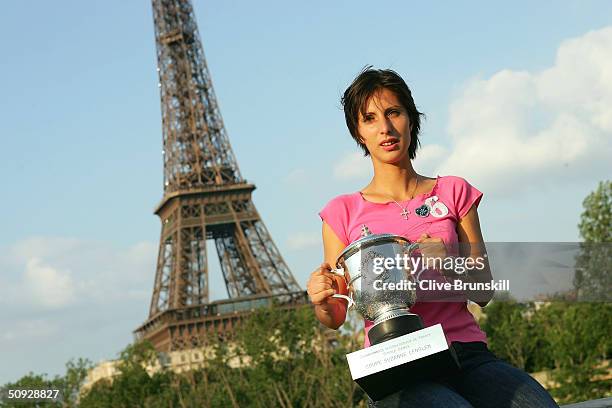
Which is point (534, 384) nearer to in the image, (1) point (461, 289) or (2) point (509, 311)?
(1) point (461, 289)

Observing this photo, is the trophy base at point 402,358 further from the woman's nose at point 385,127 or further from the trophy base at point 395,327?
the woman's nose at point 385,127

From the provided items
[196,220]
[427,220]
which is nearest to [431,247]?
[427,220]

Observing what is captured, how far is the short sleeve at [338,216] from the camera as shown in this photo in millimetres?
3262

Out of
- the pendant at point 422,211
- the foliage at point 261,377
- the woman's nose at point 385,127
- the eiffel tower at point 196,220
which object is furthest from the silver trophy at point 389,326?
the eiffel tower at point 196,220

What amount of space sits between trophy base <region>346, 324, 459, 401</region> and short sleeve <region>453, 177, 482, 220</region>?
74 centimetres

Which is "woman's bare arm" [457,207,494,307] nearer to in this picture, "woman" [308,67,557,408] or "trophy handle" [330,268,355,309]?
"woman" [308,67,557,408]

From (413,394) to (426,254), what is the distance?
17.1 inches

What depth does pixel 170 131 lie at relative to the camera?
169 feet

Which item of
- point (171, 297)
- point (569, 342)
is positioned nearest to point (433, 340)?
point (569, 342)

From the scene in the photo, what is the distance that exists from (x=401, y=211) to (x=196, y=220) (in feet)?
148

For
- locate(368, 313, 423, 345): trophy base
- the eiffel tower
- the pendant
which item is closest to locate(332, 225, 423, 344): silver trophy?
locate(368, 313, 423, 345): trophy base

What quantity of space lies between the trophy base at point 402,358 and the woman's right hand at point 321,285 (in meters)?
0.34

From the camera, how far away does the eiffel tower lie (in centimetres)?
4653

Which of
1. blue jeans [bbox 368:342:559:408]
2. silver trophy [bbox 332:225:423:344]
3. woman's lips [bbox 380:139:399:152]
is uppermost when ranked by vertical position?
woman's lips [bbox 380:139:399:152]
